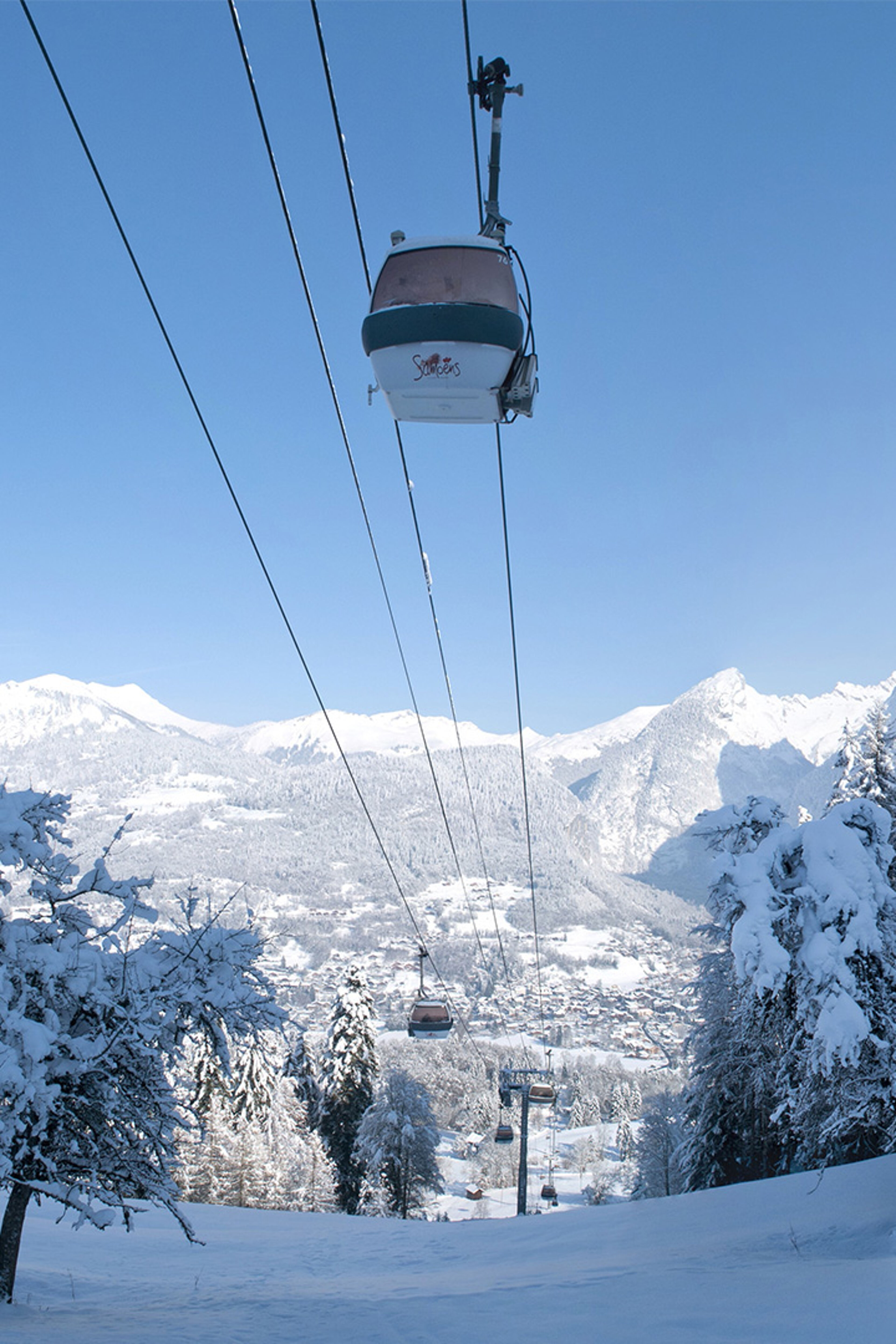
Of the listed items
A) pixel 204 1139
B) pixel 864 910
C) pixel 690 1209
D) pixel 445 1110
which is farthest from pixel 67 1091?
pixel 445 1110

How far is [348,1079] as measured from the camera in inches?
1364

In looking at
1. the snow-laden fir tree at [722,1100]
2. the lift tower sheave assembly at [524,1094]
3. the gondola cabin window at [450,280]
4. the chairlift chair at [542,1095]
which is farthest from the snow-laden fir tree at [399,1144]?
the gondola cabin window at [450,280]

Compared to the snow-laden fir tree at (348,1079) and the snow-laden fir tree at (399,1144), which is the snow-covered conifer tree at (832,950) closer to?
the snow-laden fir tree at (399,1144)

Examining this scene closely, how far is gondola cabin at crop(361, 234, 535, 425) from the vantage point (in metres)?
4.95

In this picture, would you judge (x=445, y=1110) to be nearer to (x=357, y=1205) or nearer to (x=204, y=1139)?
(x=357, y=1205)

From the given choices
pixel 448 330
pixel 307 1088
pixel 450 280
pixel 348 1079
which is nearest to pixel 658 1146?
pixel 348 1079

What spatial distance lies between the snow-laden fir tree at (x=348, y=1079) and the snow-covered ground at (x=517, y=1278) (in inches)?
743

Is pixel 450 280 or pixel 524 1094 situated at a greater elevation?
pixel 450 280

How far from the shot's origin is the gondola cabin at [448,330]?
16.2 ft

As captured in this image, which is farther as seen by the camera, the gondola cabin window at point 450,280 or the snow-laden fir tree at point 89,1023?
the snow-laden fir tree at point 89,1023

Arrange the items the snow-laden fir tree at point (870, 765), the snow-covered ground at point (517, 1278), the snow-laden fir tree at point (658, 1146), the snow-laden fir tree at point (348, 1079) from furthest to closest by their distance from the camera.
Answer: the snow-laden fir tree at point (658, 1146), the snow-laden fir tree at point (348, 1079), the snow-laden fir tree at point (870, 765), the snow-covered ground at point (517, 1278)

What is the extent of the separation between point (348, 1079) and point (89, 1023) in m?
30.9

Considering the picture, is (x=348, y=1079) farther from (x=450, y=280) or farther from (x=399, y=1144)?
(x=450, y=280)

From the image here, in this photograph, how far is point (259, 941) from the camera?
8.51 m
